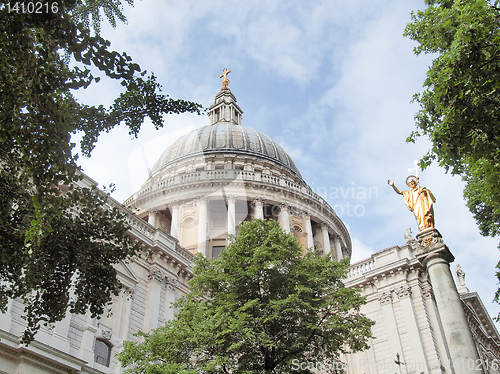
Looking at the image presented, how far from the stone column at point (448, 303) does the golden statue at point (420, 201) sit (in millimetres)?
461

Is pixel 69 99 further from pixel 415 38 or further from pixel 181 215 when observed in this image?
pixel 181 215

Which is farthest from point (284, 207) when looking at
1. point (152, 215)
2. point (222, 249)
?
point (222, 249)

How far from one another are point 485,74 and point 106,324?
17294 mm

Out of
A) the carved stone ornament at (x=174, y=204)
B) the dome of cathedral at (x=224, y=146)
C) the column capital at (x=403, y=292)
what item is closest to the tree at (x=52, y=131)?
the column capital at (x=403, y=292)

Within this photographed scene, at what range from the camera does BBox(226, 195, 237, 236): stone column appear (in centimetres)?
4256

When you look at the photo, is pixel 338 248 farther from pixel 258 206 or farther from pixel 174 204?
pixel 174 204

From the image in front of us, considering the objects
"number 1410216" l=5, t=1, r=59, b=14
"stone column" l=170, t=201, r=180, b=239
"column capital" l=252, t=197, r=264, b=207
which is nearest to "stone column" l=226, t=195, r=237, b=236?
"column capital" l=252, t=197, r=264, b=207

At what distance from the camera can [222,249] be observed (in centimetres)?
3012

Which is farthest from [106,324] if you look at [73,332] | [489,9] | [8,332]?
[489,9]

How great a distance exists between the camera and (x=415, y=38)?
1625 cm

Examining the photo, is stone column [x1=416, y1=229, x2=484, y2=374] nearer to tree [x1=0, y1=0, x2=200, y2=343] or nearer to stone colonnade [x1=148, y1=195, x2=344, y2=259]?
tree [x1=0, y1=0, x2=200, y2=343]

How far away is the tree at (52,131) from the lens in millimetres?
9094

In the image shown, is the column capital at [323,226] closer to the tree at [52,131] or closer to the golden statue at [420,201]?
the golden statue at [420,201]

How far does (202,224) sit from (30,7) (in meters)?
33.9
